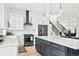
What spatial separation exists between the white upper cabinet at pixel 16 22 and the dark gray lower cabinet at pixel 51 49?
38 centimetres

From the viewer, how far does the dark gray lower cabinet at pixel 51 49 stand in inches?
90.0

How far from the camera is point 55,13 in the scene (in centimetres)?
245

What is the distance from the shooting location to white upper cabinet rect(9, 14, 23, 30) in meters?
2.41

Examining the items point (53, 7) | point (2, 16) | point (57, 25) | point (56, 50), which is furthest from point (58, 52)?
point (2, 16)

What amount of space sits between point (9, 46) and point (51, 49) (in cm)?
70

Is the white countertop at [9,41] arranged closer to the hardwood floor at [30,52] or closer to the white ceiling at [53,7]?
the hardwood floor at [30,52]

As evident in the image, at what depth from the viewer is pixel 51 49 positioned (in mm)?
2441

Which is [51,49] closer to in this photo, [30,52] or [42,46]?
[42,46]

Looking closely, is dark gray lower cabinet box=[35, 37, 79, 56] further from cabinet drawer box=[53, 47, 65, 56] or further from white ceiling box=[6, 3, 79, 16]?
white ceiling box=[6, 3, 79, 16]

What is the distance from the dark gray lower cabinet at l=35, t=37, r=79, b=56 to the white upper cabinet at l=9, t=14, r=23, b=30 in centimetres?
38

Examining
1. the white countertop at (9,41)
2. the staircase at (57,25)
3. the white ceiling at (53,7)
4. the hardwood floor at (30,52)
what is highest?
the white ceiling at (53,7)

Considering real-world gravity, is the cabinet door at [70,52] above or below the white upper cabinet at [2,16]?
below

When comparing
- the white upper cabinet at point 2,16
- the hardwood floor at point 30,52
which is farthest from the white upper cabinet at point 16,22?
the hardwood floor at point 30,52

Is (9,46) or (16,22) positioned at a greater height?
(16,22)
